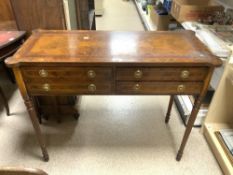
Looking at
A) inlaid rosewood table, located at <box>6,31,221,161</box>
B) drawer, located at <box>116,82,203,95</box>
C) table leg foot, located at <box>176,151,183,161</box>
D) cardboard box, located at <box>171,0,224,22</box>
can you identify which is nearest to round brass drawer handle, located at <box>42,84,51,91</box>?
inlaid rosewood table, located at <box>6,31,221,161</box>

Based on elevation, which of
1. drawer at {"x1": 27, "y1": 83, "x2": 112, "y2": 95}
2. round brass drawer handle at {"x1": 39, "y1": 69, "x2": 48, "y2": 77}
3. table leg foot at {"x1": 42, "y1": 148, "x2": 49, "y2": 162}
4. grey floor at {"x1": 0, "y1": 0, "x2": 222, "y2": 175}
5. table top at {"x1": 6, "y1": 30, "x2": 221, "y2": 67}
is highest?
table top at {"x1": 6, "y1": 30, "x2": 221, "y2": 67}

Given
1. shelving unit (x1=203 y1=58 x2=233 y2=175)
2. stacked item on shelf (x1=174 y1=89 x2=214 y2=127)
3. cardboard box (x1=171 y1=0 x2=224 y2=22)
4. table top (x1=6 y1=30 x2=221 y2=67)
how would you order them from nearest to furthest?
table top (x1=6 y1=30 x2=221 y2=67) < shelving unit (x1=203 y1=58 x2=233 y2=175) < stacked item on shelf (x1=174 y1=89 x2=214 y2=127) < cardboard box (x1=171 y1=0 x2=224 y2=22)

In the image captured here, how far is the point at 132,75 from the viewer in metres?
1.00

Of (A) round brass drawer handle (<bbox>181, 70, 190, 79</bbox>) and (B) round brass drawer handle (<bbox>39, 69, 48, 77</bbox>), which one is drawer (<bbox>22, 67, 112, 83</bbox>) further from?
(A) round brass drawer handle (<bbox>181, 70, 190, 79</bbox>)

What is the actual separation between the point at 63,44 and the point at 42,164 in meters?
0.85

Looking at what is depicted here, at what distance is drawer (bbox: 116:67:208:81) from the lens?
981 mm

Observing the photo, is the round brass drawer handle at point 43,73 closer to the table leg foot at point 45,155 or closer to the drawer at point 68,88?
the drawer at point 68,88

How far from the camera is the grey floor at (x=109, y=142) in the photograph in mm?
1355

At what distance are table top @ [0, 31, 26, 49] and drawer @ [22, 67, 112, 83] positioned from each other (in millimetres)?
563

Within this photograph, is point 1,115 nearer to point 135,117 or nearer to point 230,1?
point 135,117

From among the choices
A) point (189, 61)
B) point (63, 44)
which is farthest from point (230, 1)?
point (63, 44)

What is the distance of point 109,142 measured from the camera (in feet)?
5.00

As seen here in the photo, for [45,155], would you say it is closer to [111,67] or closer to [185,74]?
[111,67]

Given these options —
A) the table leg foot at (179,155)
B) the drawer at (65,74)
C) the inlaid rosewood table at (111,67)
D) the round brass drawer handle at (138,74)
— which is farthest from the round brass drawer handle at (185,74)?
the table leg foot at (179,155)
